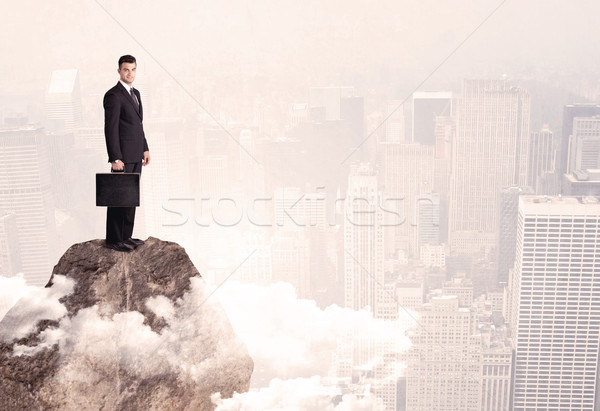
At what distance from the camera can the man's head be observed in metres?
3.38

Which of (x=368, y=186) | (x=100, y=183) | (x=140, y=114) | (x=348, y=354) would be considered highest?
(x=140, y=114)

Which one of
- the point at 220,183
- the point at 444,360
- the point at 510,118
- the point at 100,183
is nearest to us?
the point at 100,183

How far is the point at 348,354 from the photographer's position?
1027 inches

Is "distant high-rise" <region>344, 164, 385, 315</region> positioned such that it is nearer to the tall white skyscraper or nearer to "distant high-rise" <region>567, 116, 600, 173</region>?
the tall white skyscraper

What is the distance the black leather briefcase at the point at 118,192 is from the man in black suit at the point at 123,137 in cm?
10

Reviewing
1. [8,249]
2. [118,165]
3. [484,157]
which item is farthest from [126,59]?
[484,157]

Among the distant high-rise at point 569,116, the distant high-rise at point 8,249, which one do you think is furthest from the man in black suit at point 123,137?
the distant high-rise at point 569,116

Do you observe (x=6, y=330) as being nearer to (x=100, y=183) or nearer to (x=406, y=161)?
(x=100, y=183)

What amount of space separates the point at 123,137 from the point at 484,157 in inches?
1197

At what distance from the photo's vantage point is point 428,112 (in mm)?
29422

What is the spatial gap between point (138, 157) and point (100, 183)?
288 mm

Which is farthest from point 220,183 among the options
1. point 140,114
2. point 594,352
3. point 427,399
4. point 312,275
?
point 140,114

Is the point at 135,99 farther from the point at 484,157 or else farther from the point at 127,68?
the point at 484,157

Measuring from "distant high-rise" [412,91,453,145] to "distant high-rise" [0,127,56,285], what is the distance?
56.8 feet
